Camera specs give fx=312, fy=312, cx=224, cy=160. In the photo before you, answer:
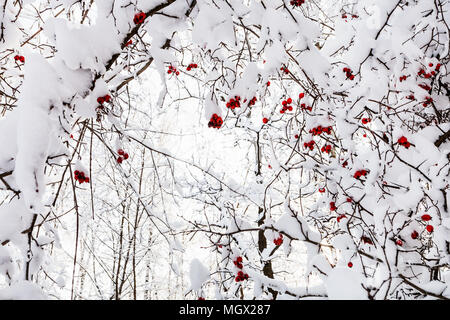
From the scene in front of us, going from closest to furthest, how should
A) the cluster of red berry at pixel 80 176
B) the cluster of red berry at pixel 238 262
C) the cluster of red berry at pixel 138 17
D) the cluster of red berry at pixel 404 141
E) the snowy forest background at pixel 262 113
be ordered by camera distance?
the snowy forest background at pixel 262 113 → the cluster of red berry at pixel 138 17 → the cluster of red berry at pixel 80 176 → the cluster of red berry at pixel 404 141 → the cluster of red berry at pixel 238 262

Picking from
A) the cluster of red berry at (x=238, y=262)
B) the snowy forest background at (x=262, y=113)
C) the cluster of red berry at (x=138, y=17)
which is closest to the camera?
the snowy forest background at (x=262, y=113)

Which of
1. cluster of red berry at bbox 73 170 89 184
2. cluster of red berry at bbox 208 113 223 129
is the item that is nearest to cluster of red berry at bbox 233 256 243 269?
cluster of red berry at bbox 208 113 223 129

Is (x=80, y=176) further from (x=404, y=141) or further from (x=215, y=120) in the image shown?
(x=404, y=141)

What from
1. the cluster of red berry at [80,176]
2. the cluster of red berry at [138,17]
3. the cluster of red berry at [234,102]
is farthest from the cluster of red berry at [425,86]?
the cluster of red berry at [80,176]

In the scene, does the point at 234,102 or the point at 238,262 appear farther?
the point at 238,262

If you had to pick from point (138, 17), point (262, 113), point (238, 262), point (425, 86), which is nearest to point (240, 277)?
point (238, 262)

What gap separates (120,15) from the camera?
1253mm

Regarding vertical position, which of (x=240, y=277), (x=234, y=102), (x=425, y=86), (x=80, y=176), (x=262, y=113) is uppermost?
(x=425, y=86)

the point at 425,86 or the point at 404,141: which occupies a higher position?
the point at 425,86

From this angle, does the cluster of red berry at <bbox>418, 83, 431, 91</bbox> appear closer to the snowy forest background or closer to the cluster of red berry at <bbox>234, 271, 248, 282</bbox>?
the snowy forest background

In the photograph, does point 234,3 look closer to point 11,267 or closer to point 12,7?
point 12,7

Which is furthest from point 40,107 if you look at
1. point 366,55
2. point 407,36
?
point 407,36

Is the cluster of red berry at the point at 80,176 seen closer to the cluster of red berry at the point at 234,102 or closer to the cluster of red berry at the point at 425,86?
the cluster of red berry at the point at 234,102
